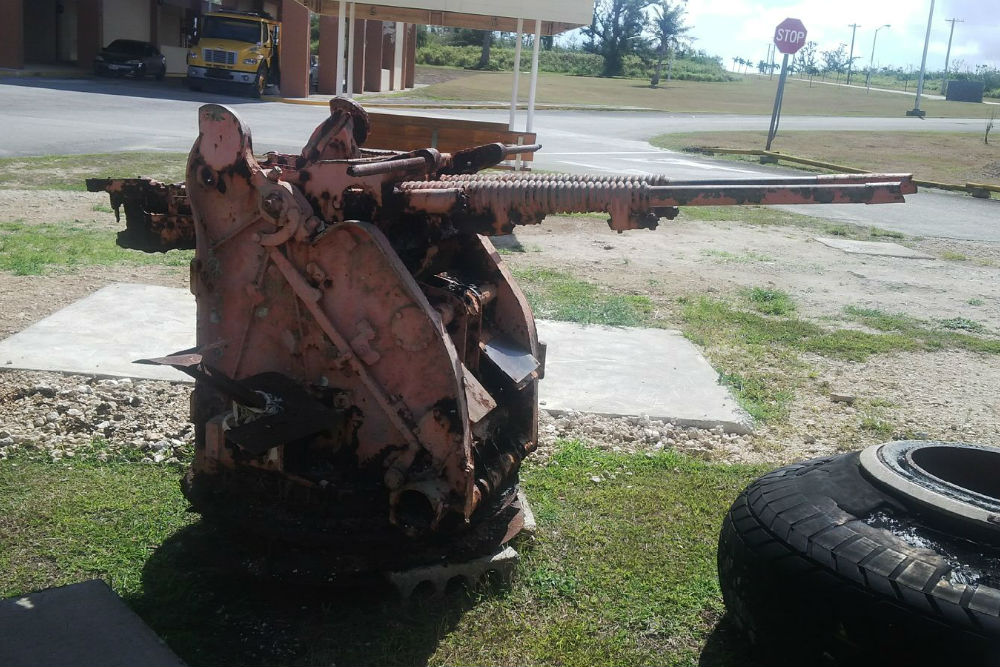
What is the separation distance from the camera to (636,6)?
81.4 metres

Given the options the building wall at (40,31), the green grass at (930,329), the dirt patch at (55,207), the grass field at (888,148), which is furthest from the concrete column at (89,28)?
the green grass at (930,329)

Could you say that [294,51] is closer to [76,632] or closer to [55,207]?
[55,207]

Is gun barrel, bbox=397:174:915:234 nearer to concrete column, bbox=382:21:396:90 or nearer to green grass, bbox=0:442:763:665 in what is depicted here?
green grass, bbox=0:442:763:665

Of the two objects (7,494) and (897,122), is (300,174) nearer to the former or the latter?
(7,494)

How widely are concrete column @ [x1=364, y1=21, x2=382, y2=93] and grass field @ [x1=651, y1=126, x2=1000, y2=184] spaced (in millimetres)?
15802

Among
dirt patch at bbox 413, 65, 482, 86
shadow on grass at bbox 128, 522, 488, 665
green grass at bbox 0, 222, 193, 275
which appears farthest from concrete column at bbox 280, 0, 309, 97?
shadow on grass at bbox 128, 522, 488, 665

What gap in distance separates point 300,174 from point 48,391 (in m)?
2.65

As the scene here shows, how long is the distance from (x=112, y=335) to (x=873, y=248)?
9.95m

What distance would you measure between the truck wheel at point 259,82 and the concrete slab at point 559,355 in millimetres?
24767

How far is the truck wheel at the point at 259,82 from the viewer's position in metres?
30.4

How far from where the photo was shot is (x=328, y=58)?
36188 millimetres

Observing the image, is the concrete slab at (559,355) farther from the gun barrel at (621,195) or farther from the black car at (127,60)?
the black car at (127,60)

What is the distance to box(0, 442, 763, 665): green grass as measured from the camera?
10.9 feet

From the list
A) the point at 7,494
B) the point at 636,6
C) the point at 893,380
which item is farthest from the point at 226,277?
the point at 636,6
